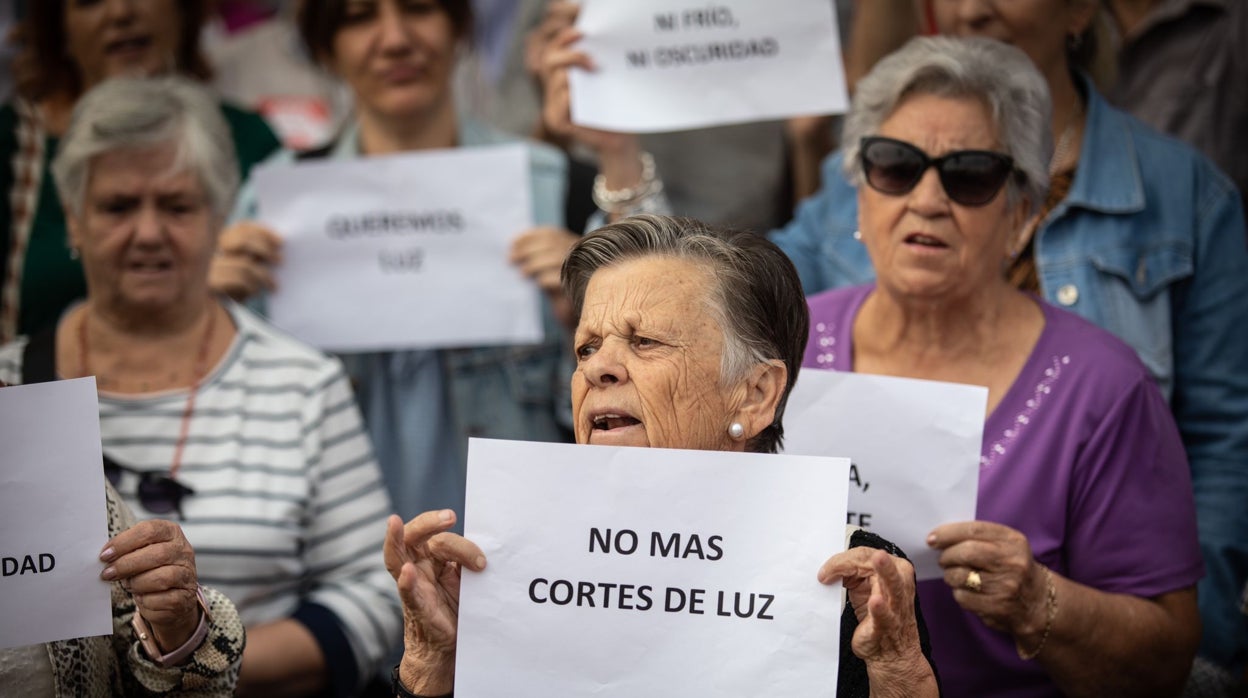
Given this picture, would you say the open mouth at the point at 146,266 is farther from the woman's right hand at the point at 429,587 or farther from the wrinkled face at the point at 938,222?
the wrinkled face at the point at 938,222

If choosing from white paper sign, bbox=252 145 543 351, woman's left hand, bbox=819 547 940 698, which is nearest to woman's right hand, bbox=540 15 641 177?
white paper sign, bbox=252 145 543 351

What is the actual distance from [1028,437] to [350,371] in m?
2.34

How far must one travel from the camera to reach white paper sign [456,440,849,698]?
2523 millimetres

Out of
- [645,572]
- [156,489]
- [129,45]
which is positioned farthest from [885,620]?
[129,45]

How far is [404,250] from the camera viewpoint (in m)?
4.59

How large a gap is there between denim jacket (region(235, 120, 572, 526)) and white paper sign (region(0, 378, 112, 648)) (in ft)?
6.23

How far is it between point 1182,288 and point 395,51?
8.54ft

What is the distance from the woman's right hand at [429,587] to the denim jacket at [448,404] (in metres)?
1.88

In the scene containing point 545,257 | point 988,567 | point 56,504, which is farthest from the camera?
point 545,257

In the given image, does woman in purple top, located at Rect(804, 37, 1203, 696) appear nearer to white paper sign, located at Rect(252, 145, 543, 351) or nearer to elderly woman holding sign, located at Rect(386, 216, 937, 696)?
elderly woman holding sign, located at Rect(386, 216, 937, 696)

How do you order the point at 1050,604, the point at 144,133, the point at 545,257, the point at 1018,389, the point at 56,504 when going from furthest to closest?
the point at 545,257
the point at 144,133
the point at 1018,389
the point at 1050,604
the point at 56,504

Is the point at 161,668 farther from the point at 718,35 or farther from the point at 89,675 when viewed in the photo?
the point at 718,35

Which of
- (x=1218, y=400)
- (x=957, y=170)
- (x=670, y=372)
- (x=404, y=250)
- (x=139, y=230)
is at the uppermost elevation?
(x=957, y=170)

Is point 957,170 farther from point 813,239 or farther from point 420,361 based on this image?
point 420,361
